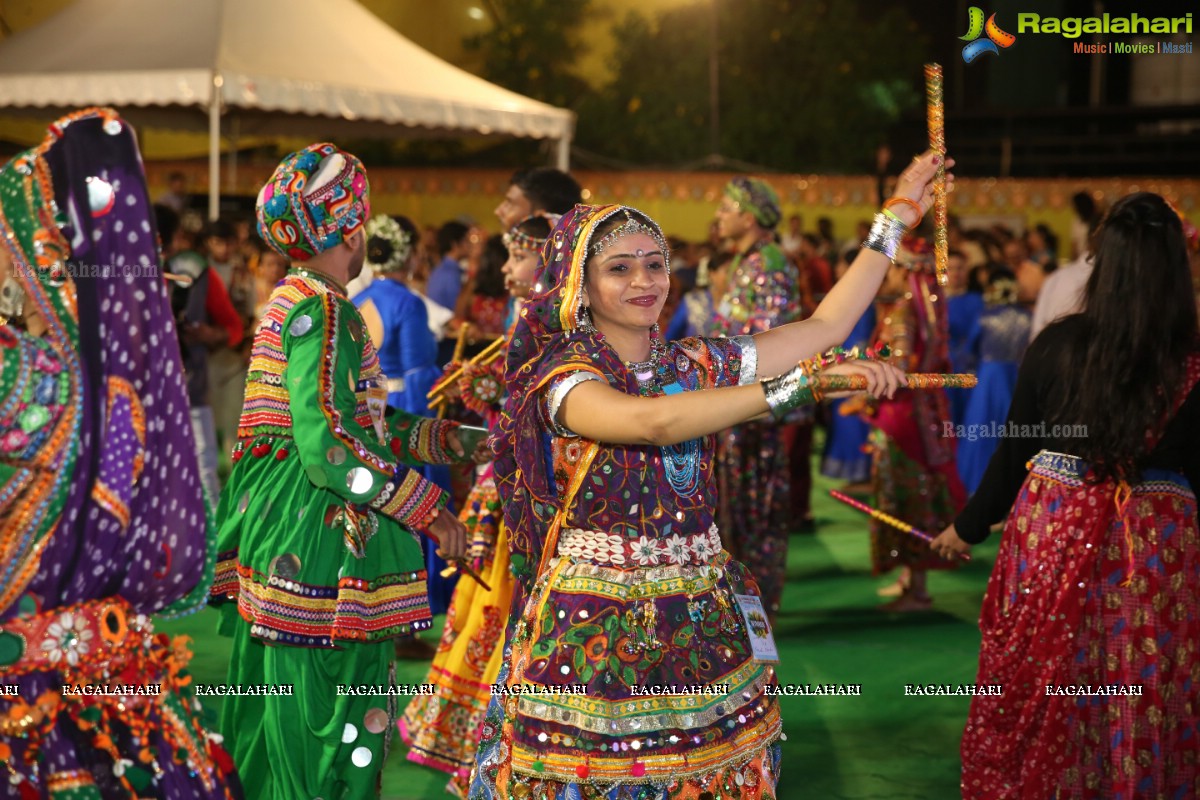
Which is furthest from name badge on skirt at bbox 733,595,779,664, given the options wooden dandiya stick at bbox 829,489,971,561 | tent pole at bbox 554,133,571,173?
tent pole at bbox 554,133,571,173

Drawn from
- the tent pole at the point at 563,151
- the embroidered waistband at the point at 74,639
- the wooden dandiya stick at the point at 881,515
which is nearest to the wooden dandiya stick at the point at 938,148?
the wooden dandiya stick at the point at 881,515

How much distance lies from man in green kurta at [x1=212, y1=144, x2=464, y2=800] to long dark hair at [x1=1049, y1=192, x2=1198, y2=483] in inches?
68.8

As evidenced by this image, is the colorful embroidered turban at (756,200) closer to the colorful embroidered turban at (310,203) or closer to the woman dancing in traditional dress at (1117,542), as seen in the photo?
the woman dancing in traditional dress at (1117,542)

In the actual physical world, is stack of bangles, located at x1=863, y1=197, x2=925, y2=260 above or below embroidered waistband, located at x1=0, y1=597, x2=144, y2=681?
above

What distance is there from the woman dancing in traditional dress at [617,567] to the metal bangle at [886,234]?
37cm

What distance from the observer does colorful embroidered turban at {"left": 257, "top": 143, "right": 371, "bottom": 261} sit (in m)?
3.42

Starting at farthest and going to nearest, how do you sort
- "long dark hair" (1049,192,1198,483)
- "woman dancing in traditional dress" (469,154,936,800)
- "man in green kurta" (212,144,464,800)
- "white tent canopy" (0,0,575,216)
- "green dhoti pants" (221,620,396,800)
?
"white tent canopy" (0,0,575,216)
"long dark hair" (1049,192,1198,483)
"green dhoti pants" (221,620,396,800)
"man in green kurta" (212,144,464,800)
"woman dancing in traditional dress" (469,154,936,800)

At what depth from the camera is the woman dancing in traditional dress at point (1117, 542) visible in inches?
145

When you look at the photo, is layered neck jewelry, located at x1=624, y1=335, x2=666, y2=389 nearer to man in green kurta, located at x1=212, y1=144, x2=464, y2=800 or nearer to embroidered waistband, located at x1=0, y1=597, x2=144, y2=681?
man in green kurta, located at x1=212, y1=144, x2=464, y2=800

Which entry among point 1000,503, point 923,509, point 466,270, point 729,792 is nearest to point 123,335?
point 729,792

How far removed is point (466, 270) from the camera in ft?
34.0

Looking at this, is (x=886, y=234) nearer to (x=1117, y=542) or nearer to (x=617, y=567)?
(x=617, y=567)

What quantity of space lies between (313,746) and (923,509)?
411 centimetres

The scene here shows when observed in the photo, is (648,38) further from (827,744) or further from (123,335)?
(123,335)
